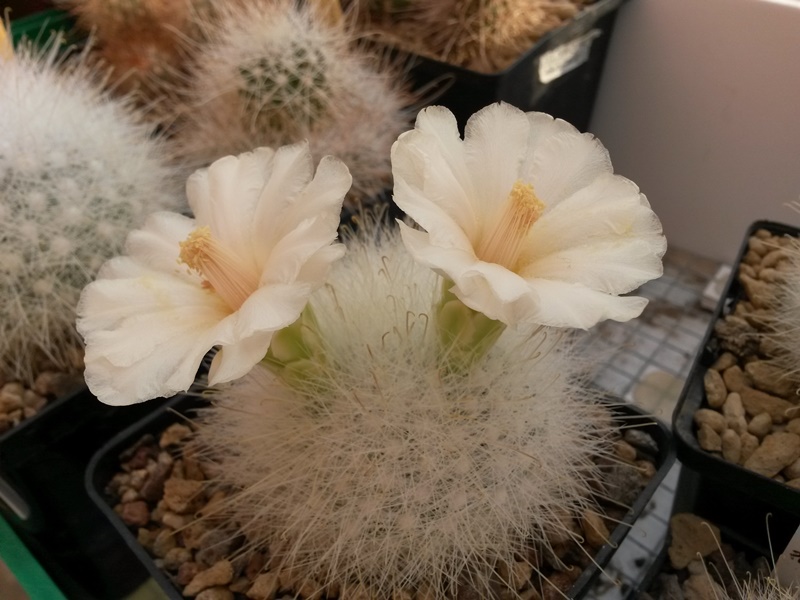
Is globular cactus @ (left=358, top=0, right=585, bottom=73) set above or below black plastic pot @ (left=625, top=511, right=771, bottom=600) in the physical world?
above

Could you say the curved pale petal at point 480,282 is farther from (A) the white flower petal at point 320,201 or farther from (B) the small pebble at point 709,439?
(B) the small pebble at point 709,439

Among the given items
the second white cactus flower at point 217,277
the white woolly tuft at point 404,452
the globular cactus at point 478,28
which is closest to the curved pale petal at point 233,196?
the second white cactus flower at point 217,277

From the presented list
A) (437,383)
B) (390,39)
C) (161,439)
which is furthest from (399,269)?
(390,39)

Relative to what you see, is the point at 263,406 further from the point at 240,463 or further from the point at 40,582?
the point at 40,582

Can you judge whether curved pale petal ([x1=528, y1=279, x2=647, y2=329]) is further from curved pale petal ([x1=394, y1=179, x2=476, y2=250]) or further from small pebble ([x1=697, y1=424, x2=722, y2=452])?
small pebble ([x1=697, y1=424, x2=722, y2=452])

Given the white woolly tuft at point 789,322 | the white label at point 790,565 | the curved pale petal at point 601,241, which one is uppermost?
the curved pale petal at point 601,241

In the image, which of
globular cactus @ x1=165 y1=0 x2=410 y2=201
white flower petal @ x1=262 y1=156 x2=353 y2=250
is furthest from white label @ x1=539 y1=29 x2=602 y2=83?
white flower petal @ x1=262 y1=156 x2=353 y2=250
